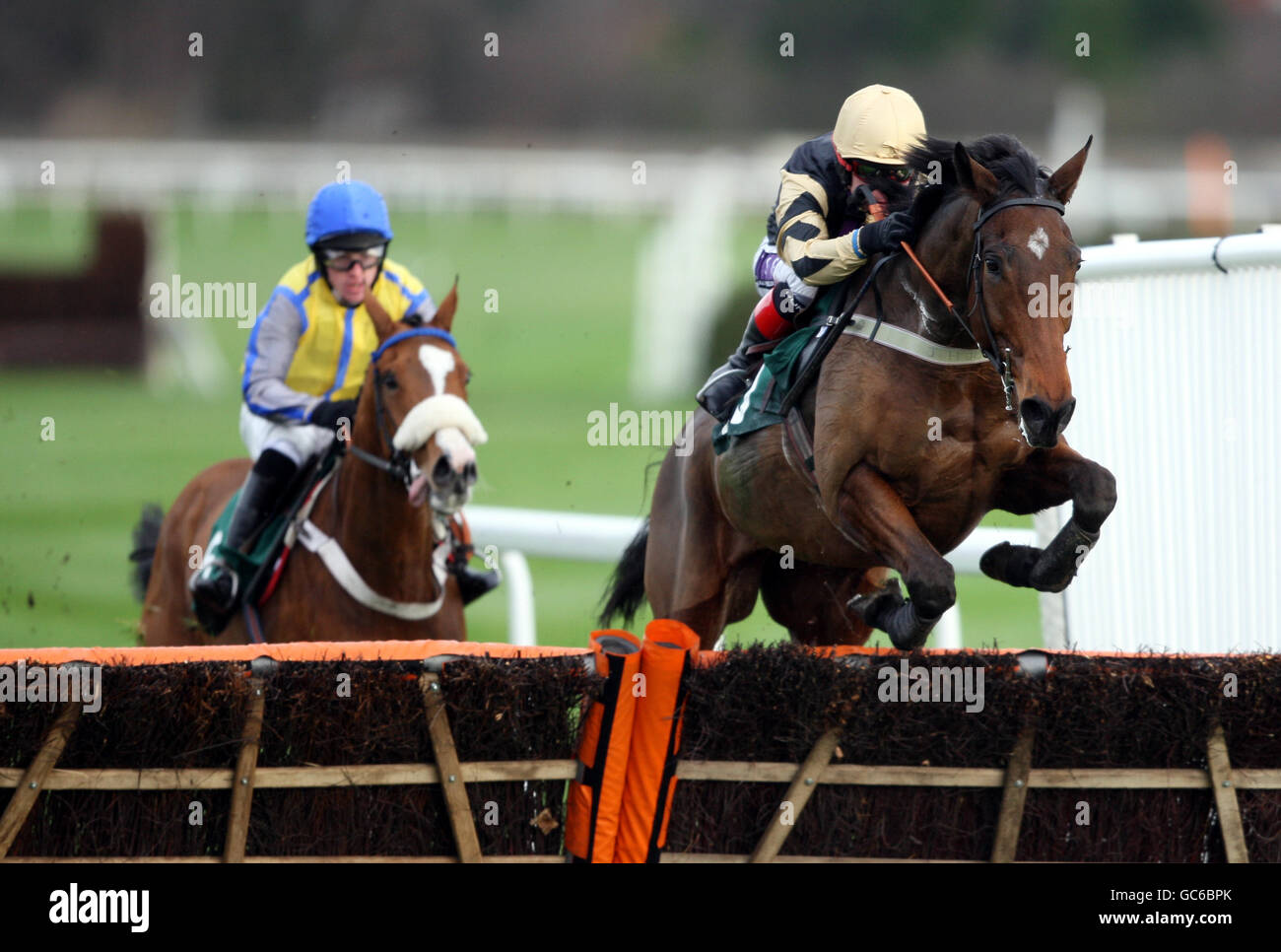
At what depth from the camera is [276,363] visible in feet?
19.0

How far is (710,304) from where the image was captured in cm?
1870

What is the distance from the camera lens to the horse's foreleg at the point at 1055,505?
162 inches

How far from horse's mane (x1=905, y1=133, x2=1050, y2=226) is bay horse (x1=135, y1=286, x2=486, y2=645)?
1.56 meters

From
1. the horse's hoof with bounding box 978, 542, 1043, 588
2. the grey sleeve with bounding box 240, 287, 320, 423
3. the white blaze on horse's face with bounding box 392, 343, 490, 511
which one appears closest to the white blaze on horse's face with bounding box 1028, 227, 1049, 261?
the horse's hoof with bounding box 978, 542, 1043, 588

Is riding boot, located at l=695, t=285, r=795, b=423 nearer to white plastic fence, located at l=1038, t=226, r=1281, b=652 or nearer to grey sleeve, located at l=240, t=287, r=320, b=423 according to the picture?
white plastic fence, located at l=1038, t=226, r=1281, b=652

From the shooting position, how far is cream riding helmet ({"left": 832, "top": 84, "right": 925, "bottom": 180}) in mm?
4410

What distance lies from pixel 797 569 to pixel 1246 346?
166cm

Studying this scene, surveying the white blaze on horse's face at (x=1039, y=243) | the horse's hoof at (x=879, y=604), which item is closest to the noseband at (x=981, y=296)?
the white blaze on horse's face at (x=1039, y=243)

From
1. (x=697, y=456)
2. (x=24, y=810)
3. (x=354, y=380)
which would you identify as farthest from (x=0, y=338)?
(x=24, y=810)

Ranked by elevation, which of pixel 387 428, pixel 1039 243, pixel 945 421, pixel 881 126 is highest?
pixel 881 126

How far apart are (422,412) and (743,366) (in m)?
0.98

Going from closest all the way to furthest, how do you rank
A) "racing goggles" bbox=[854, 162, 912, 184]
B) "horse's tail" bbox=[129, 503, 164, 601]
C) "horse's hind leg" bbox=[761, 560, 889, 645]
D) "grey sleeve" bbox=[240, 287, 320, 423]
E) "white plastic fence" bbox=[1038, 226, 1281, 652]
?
1. "racing goggles" bbox=[854, 162, 912, 184]
2. "horse's hind leg" bbox=[761, 560, 889, 645]
3. "white plastic fence" bbox=[1038, 226, 1281, 652]
4. "grey sleeve" bbox=[240, 287, 320, 423]
5. "horse's tail" bbox=[129, 503, 164, 601]

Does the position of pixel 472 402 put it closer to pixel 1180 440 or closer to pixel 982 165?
pixel 1180 440

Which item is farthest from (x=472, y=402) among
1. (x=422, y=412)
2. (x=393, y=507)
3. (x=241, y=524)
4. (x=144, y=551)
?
(x=422, y=412)
